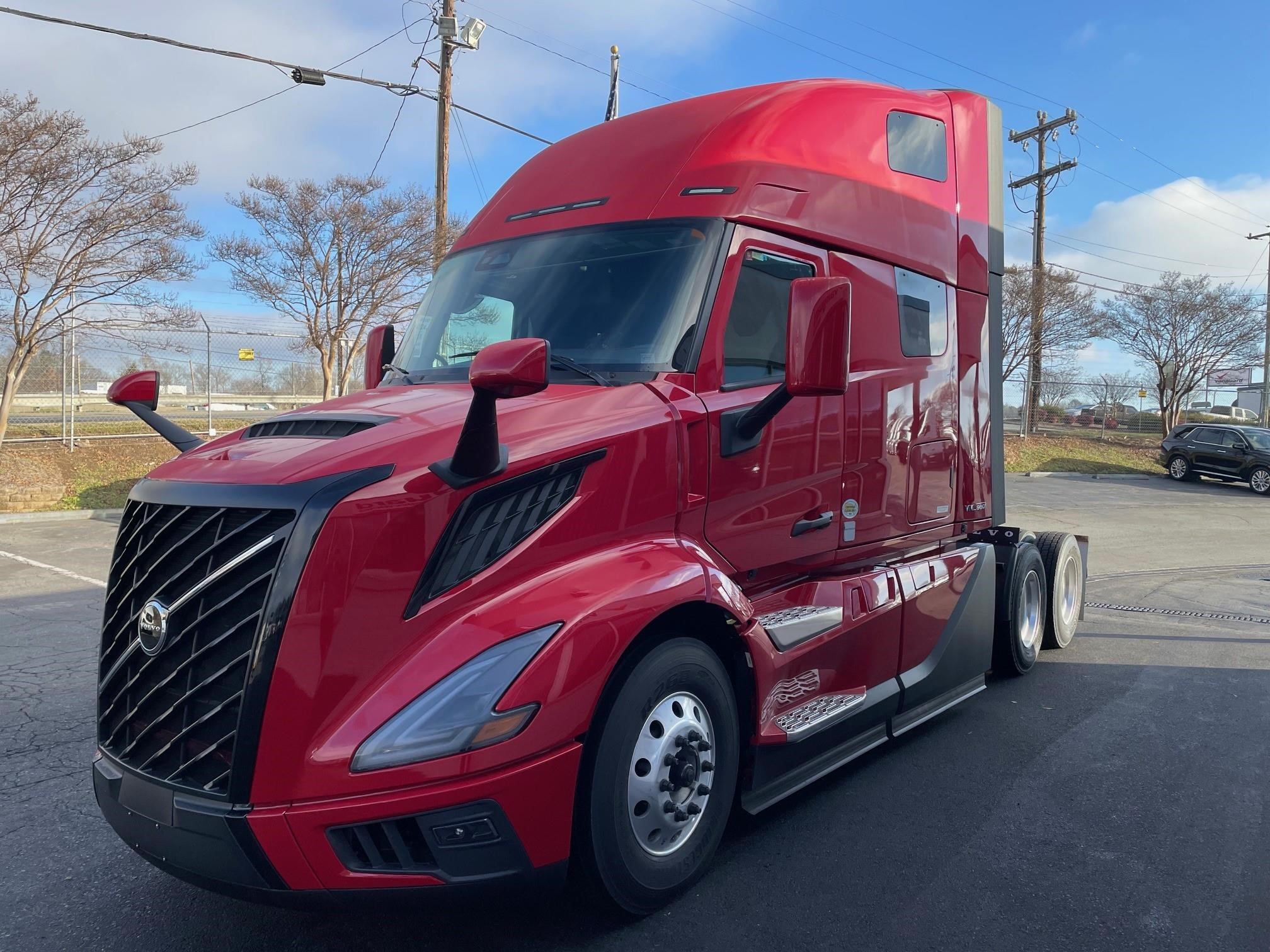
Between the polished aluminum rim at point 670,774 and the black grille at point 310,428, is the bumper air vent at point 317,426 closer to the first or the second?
the black grille at point 310,428

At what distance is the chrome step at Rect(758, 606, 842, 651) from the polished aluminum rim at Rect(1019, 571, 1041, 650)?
2.86 metres

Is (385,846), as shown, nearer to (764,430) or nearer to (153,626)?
(153,626)

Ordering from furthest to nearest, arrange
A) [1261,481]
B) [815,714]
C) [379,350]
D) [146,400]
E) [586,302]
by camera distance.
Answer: [1261,481]
[379,350]
[815,714]
[586,302]
[146,400]

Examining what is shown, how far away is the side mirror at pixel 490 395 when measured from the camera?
276 cm

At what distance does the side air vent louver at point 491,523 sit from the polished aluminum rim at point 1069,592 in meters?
5.50

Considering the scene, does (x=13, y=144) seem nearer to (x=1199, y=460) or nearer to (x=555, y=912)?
(x=555, y=912)

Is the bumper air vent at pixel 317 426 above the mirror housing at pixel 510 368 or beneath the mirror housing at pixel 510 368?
beneath

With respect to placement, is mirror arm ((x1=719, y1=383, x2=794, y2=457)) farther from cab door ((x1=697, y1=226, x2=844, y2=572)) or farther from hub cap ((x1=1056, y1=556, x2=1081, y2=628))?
hub cap ((x1=1056, y1=556, x2=1081, y2=628))

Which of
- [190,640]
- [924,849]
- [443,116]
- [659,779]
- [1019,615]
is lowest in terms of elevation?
[924,849]

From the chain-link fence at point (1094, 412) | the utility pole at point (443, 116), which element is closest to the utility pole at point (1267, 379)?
→ the chain-link fence at point (1094, 412)

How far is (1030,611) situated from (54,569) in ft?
31.4

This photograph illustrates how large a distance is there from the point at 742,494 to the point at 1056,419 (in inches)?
1340

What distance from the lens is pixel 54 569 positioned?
10117 millimetres

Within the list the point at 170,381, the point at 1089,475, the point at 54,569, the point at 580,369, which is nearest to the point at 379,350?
the point at 580,369
